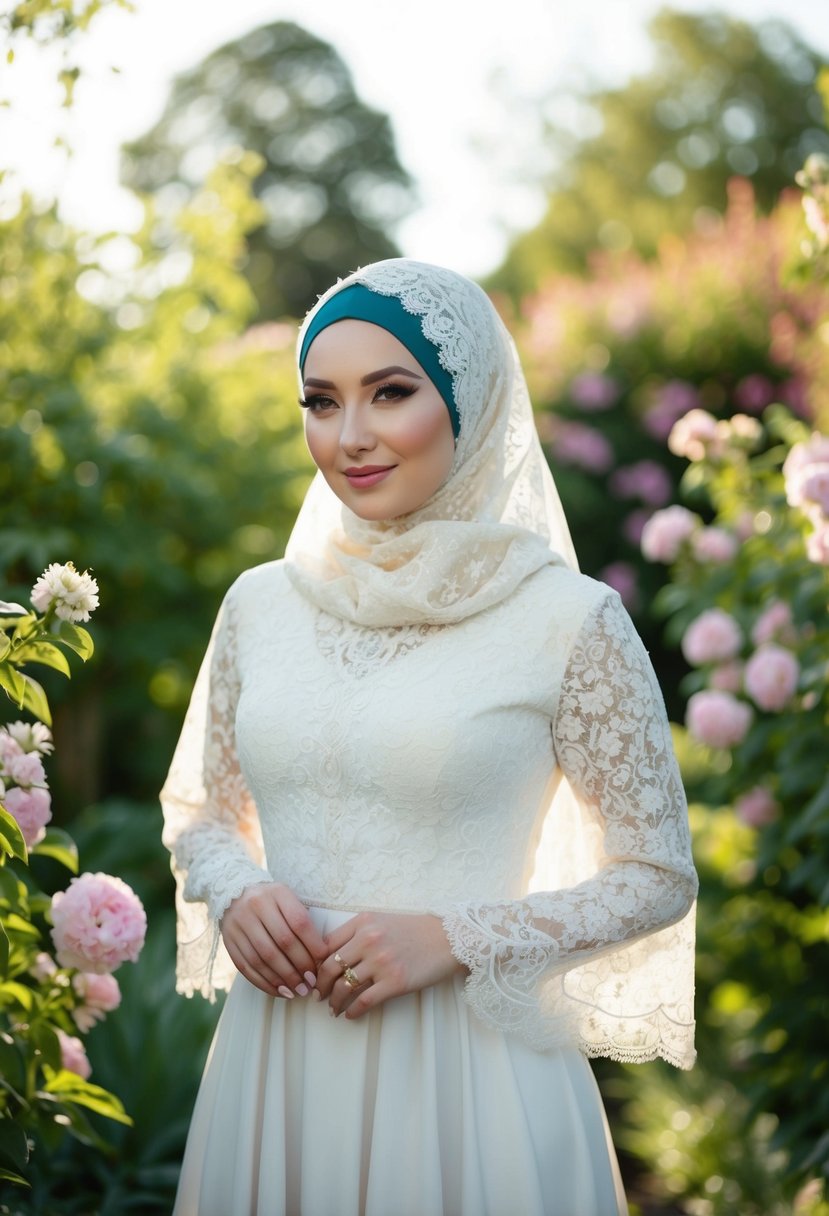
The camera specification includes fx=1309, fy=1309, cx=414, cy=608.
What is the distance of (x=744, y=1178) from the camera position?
403cm

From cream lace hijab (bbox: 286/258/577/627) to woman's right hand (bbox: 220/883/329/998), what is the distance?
47cm

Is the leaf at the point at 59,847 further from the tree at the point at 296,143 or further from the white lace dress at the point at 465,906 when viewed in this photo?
the tree at the point at 296,143

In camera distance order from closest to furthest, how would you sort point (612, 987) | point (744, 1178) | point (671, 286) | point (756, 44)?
point (612, 987), point (744, 1178), point (671, 286), point (756, 44)

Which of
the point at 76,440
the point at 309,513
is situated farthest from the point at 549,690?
the point at 76,440

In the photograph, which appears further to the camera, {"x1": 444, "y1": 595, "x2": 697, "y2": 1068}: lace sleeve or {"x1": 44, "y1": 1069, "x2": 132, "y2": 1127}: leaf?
{"x1": 44, "y1": 1069, "x2": 132, "y2": 1127}: leaf

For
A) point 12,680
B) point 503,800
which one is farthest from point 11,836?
point 503,800

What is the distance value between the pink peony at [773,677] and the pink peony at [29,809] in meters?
1.95

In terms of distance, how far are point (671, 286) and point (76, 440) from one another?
6.31 m

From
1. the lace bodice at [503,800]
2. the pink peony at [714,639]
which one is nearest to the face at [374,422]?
the lace bodice at [503,800]

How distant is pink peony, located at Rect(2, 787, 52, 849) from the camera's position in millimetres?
2116

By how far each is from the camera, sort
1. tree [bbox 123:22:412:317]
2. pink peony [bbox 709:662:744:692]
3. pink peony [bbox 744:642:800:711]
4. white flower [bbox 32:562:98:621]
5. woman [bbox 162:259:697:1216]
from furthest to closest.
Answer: tree [bbox 123:22:412:317], pink peony [bbox 709:662:744:692], pink peony [bbox 744:642:800:711], woman [bbox 162:259:697:1216], white flower [bbox 32:562:98:621]

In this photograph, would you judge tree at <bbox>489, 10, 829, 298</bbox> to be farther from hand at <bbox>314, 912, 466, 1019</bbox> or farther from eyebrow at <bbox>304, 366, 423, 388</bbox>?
hand at <bbox>314, 912, 466, 1019</bbox>

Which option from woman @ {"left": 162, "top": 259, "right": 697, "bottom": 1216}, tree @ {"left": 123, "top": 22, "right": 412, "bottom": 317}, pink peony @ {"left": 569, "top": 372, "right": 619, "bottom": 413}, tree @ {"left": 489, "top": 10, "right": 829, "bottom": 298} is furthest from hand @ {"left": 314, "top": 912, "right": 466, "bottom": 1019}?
tree @ {"left": 123, "top": 22, "right": 412, "bottom": 317}

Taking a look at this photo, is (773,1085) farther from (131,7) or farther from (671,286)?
(671,286)
